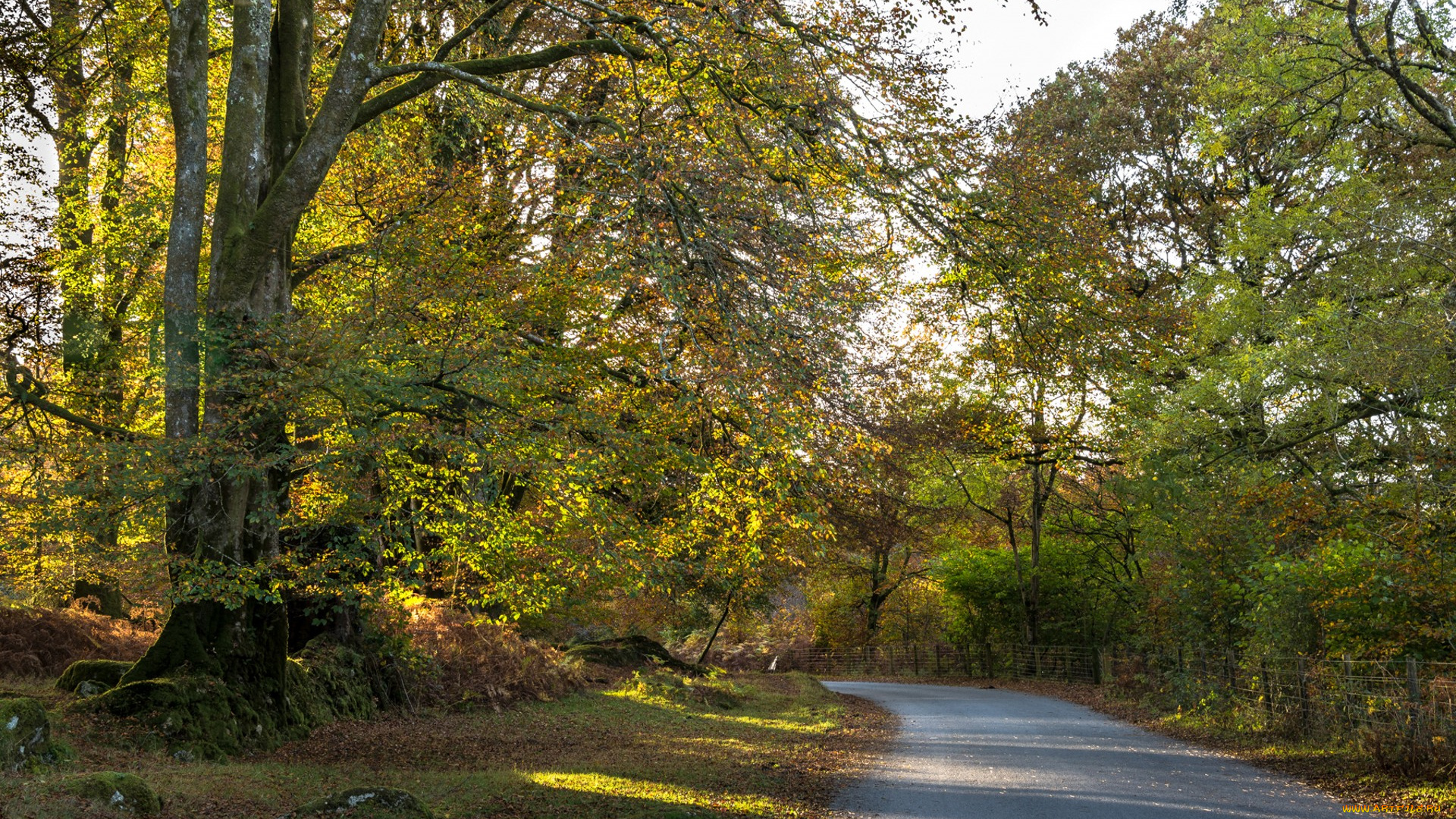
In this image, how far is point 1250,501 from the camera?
1388cm

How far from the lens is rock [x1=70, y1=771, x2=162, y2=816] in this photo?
730 cm

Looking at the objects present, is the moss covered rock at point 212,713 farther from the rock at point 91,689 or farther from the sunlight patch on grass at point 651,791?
the sunlight patch on grass at point 651,791

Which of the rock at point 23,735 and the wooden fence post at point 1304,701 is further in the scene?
the wooden fence post at point 1304,701

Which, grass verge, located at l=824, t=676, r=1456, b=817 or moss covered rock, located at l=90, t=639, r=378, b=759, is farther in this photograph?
moss covered rock, located at l=90, t=639, r=378, b=759

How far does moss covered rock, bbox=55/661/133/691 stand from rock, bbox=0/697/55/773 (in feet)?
11.1

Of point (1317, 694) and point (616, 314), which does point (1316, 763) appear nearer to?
point (1317, 694)

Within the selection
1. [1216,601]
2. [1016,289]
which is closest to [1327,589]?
[1216,601]

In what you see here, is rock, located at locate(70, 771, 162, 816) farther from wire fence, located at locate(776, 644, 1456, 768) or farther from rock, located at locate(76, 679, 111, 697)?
wire fence, located at locate(776, 644, 1456, 768)

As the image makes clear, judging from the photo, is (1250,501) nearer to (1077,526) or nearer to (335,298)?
(335,298)

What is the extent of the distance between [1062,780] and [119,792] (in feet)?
28.7

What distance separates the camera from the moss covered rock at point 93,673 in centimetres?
1201

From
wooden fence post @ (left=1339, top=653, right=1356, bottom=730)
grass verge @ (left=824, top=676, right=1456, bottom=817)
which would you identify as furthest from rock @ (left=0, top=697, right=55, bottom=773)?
wooden fence post @ (left=1339, top=653, right=1356, bottom=730)

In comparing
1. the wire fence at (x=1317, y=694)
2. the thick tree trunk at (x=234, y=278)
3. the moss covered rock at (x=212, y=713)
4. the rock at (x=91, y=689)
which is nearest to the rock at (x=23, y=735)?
the moss covered rock at (x=212, y=713)

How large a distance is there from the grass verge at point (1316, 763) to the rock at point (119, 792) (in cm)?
999
